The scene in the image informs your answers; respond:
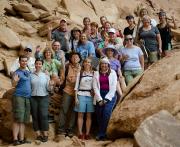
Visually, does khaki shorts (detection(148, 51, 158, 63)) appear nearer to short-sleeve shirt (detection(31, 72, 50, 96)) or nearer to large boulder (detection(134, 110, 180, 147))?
short-sleeve shirt (detection(31, 72, 50, 96))

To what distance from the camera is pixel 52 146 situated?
10.1 m

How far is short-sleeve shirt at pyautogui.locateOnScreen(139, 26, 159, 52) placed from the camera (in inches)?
463

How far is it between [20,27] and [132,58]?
7.51m

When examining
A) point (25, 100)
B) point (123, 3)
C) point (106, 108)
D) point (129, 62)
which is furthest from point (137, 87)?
point (123, 3)

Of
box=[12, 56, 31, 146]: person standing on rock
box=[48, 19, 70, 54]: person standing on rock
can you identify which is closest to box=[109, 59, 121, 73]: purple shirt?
box=[48, 19, 70, 54]: person standing on rock

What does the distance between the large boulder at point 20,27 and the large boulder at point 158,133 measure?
11.1 metres

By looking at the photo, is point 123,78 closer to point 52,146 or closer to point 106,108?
point 106,108

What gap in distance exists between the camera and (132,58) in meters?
11.1

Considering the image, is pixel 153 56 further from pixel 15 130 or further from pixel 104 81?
pixel 15 130

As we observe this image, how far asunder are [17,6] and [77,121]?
9.29 meters

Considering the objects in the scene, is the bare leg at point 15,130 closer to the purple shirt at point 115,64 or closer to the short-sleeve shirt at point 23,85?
the short-sleeve shirt at point 23,85

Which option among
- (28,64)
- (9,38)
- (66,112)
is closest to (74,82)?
(66,112)

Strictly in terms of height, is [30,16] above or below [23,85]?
above

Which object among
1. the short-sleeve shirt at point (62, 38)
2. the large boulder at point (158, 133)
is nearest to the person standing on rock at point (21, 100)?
the short-sleeve shirt at point (62, 38)
